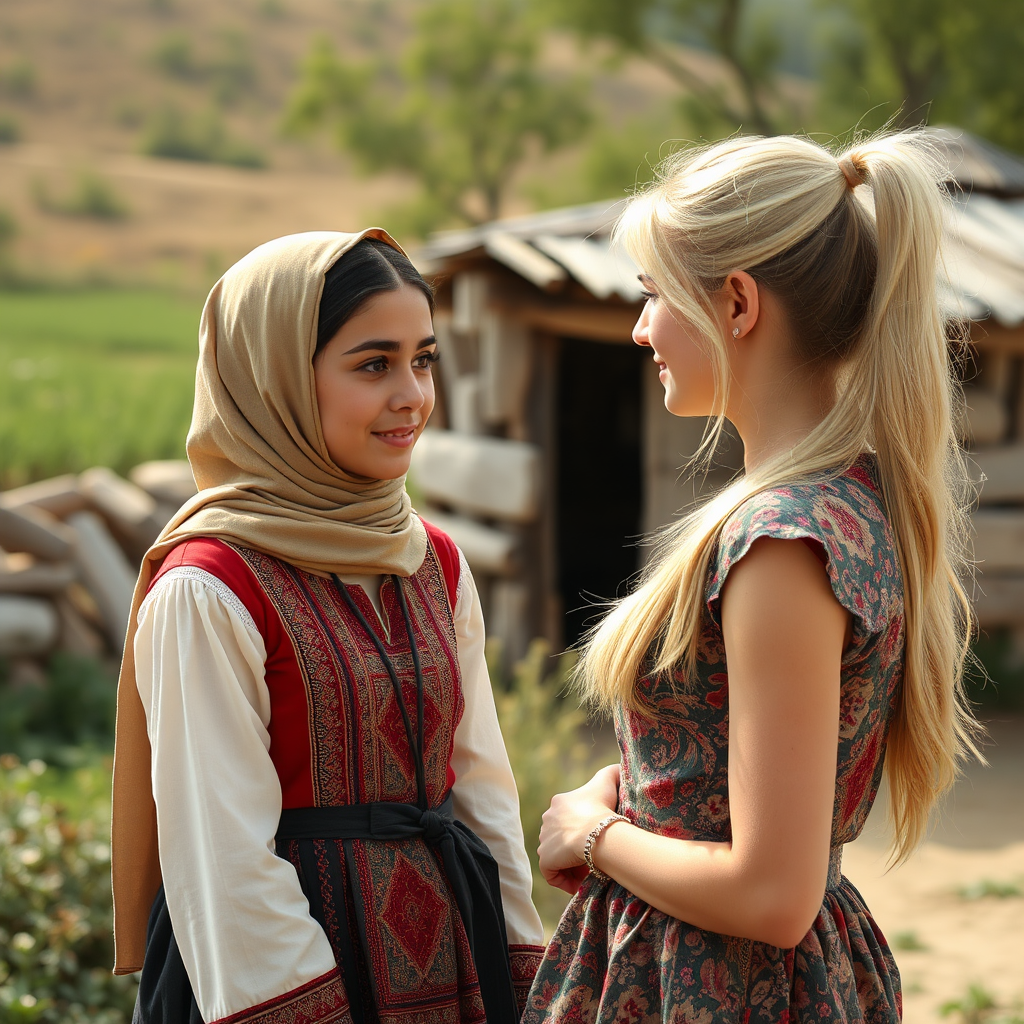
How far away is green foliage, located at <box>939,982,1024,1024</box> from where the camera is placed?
12.2ft

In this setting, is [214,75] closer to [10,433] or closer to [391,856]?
[10,433]

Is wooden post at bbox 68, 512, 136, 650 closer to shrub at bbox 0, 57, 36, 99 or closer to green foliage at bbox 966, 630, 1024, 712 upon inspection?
green foliage at bbox 966, 630, 1024, 712

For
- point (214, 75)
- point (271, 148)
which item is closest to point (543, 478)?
point (271, 148)

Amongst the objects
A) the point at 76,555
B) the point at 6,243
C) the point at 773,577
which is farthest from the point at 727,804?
the point at 6,243

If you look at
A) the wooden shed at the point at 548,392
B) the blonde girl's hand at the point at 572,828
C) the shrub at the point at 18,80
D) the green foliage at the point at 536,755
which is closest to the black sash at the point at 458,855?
the blonde girl's hand at the point at 572,828

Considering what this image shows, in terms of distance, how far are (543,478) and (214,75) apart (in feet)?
199

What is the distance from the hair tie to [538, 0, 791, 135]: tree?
19882 mm

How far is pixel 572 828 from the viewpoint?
1713 mm

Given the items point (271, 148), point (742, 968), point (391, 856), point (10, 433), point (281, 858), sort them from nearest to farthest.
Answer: point (742, 968) < point (281, 858) < point (391, 856) < point (10, 433) < point (271, 148)

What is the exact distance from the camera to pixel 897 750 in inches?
66.7

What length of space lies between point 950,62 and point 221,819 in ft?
59.6

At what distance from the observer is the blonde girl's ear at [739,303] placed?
155cm

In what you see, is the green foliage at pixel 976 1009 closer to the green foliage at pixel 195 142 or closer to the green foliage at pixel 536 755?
the green foliage at pixel 536 755

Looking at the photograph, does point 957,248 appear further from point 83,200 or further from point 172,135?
point 172,135
